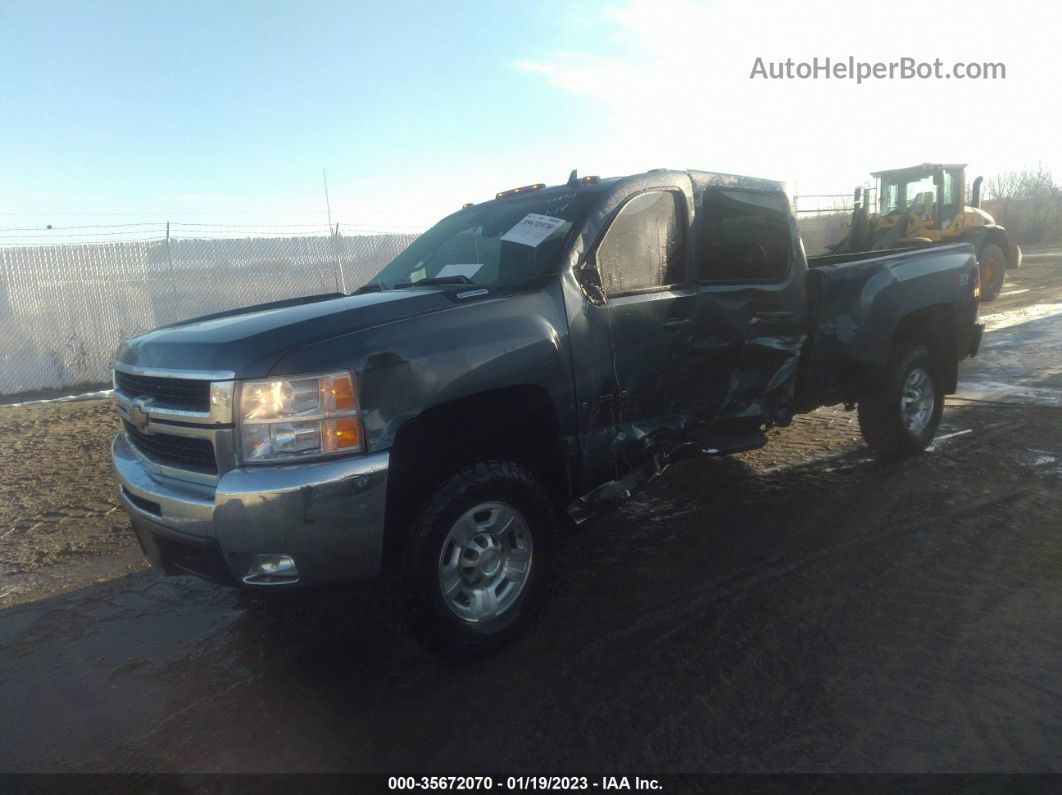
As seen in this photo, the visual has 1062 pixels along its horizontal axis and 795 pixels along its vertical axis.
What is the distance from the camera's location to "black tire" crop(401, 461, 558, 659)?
3.06 m

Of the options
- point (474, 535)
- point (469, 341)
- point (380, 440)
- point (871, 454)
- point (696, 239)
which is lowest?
point (871, 454)

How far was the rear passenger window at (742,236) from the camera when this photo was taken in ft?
14.7

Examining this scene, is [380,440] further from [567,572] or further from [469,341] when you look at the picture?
[567,572]

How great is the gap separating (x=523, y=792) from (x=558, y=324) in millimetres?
1940

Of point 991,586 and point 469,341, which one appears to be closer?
point 469,341

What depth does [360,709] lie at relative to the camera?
3.02 metres

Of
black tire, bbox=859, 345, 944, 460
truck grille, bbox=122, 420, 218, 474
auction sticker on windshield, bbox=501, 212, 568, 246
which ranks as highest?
auction sticker on windshield, bbox=501, 212, 568, 246

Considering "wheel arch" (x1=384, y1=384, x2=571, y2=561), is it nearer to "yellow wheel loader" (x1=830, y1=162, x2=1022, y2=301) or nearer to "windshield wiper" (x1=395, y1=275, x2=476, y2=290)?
"windshield wiper" (x1=395, y1=275, x2=476, y2=290)

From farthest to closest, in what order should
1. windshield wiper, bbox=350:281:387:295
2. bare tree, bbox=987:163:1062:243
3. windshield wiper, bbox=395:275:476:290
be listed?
bare tree, bbox=987:163:1062:243 < windshield wiper, bbox=350:281:387:295 < windshield wiper, bbox=395:275:476:290

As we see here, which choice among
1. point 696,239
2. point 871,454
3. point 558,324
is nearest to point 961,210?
point 871,454

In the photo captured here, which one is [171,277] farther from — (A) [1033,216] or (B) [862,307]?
(A) [1033,216]

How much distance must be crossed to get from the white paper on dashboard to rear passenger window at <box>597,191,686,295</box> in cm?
68

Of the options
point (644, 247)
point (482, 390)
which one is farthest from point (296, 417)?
point (644, 247)

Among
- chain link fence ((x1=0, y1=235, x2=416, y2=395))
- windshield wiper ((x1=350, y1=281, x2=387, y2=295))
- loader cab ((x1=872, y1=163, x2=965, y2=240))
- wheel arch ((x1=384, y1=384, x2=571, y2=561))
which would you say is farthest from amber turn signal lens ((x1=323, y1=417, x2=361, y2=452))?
loader cab ((x1=872, y1=163, x2=965, y2=240))
